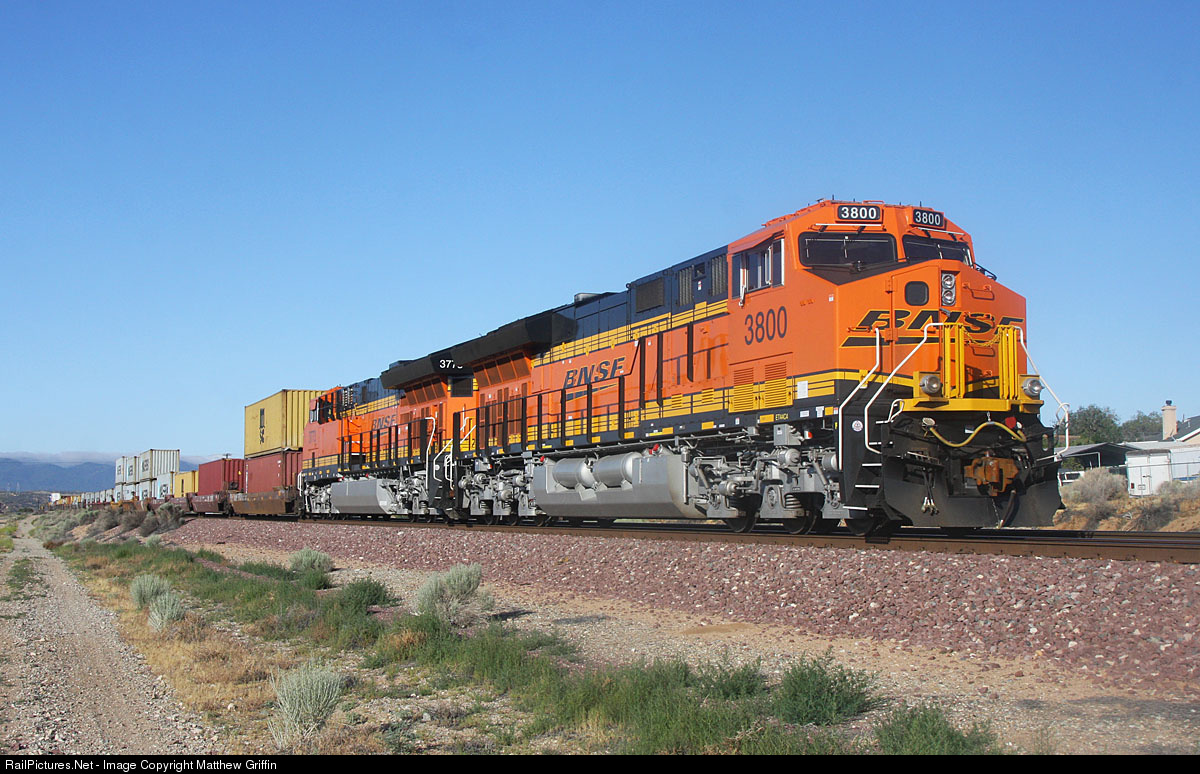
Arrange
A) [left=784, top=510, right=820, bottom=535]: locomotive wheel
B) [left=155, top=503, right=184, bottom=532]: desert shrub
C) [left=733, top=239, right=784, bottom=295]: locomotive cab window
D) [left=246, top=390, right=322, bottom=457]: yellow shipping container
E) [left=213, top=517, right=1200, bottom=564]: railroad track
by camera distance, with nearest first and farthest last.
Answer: [left=213, top=517, right=1200, bottom=564]: railroad track
[left=733, top=239, right=784, bottom=295]: locomotive cab window
[left=784, top=510, right=820, bottom=535]: locomotive wheel
[left=246, top=390, right=322, bottom=457]: yellow shipping container
[left=155, top=503, right=184, bottom=532]: desert shrub

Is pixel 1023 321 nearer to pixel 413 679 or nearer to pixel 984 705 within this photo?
pixel 984 705

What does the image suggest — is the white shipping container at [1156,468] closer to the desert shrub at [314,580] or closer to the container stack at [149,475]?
the desert shrub at [314,580]

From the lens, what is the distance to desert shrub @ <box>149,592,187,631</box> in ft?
38.5

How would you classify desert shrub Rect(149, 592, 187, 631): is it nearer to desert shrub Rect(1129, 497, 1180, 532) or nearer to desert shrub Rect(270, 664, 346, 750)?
desert shrub Rect(270, 664, 346, 750)

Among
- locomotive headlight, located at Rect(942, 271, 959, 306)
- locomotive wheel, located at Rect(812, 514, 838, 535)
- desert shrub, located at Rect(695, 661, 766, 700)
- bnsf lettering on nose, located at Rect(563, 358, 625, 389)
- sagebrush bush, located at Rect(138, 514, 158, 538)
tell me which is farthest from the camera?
sagebrush bush, located at Rect(138, 514, 158, 538)

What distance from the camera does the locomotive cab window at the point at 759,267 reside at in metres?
12.6

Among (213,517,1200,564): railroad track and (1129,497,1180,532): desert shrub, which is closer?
(213,517,1200,564): railroad track

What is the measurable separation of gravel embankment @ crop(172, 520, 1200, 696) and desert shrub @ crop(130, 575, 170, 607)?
16.8 ft

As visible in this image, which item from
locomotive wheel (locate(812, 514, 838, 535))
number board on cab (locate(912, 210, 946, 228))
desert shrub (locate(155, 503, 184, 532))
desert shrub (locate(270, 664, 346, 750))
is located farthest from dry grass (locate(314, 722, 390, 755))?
desert shrub (locate(155, 503, 184, 532))

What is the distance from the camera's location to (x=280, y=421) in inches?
1489

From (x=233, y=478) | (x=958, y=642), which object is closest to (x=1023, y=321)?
(x=958, y=642)

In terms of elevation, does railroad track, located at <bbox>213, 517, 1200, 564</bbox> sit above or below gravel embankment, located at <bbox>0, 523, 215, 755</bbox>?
above

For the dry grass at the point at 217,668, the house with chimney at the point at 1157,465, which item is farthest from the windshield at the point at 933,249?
the house with chimney at the point at 1157,465

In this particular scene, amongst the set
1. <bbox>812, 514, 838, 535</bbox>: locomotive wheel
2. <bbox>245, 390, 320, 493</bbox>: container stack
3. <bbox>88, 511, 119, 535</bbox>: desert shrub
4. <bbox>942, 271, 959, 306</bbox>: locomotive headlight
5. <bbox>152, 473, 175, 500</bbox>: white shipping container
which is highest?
<bbox>942, 271, 959, 306</bbox>: locomotive headlight
